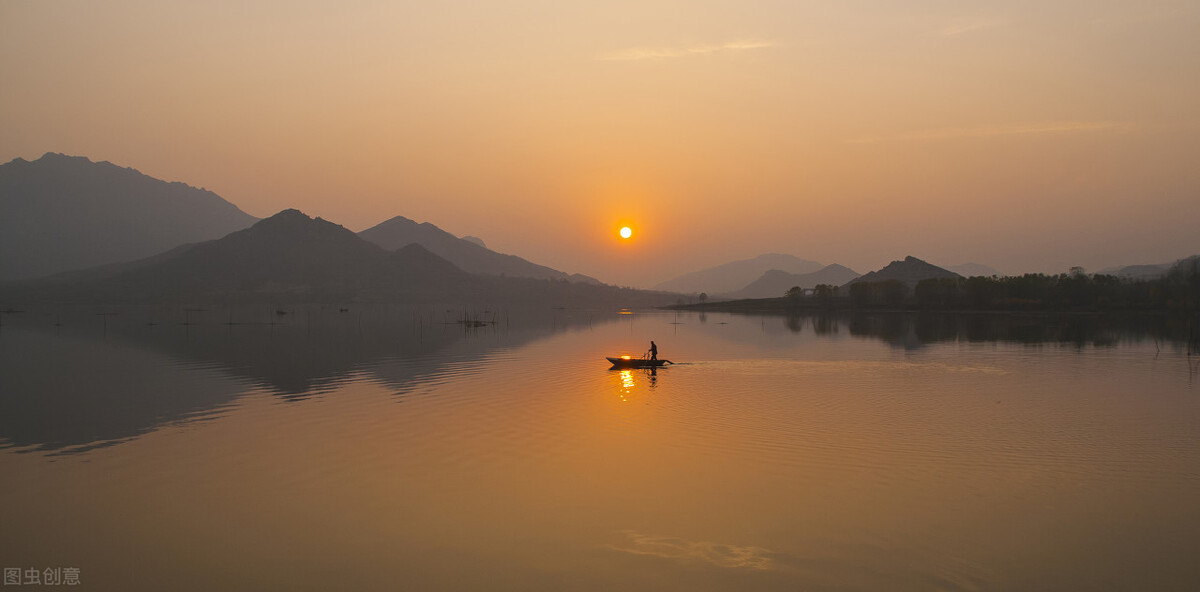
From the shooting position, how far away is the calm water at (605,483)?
59.9 ft

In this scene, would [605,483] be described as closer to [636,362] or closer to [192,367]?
[636,362]

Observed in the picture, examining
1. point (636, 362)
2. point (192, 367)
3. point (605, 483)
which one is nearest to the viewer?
point (605, 483)

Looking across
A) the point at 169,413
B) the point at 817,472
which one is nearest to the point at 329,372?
the point at 169,413

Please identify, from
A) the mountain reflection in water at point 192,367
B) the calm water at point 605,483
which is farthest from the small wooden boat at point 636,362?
the calm water at point 605,483

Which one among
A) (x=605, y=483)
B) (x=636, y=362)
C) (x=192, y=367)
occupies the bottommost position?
(x=605, y=483)

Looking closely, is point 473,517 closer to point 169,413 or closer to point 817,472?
point 817,472

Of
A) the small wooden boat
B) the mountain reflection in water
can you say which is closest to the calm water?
the mountain reflection in water

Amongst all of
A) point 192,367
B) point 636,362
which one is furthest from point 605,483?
point 192,367

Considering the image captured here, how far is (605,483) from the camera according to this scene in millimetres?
26219

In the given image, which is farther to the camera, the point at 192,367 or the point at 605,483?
the point at 192,367

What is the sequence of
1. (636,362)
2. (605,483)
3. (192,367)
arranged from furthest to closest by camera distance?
(636,362) < (192,367) < (605,483)

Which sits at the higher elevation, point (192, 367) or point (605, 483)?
point (192, 367)

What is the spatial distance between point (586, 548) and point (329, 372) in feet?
166

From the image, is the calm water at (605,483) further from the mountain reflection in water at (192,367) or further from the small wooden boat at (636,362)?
the small wooden boat at (636,362)
